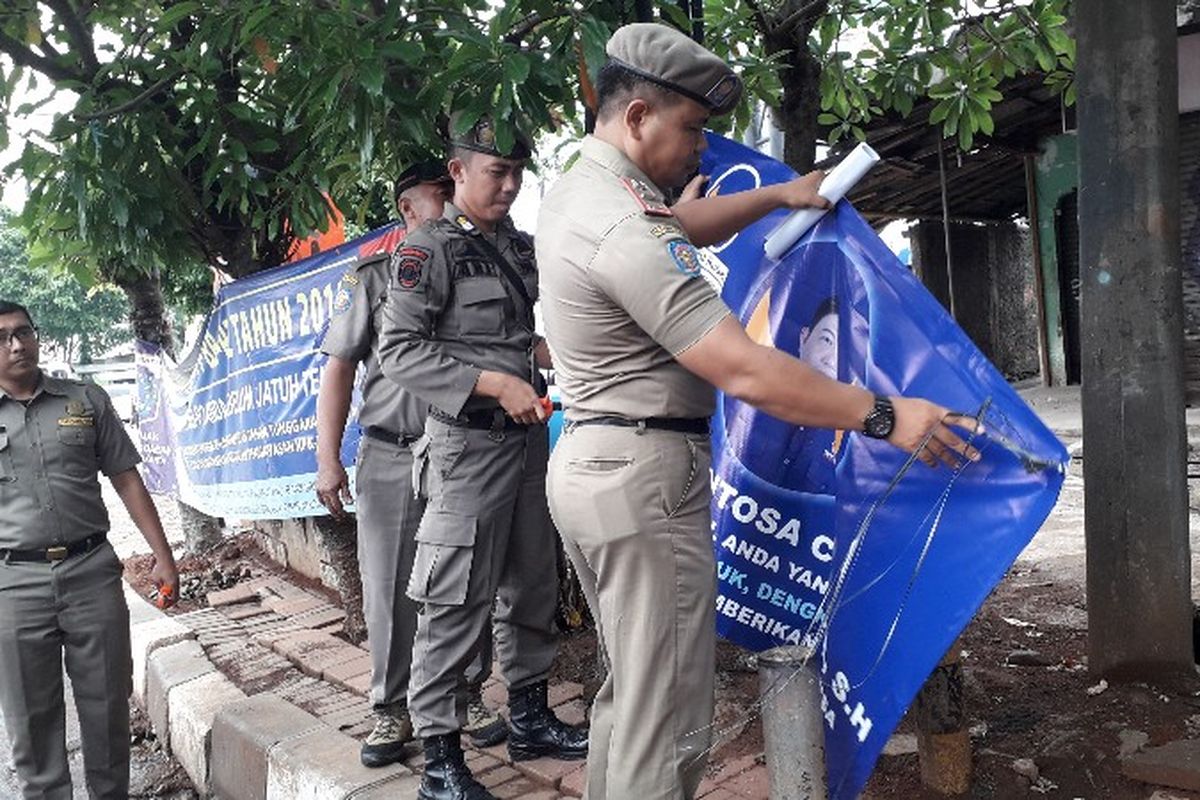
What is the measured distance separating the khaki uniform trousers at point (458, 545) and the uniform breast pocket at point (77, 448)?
4.56 feet

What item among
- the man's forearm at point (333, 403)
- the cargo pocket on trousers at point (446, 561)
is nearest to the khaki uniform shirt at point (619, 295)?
the cargo pocket on trousers at point (446, 561)

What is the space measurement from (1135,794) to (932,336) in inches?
54.0

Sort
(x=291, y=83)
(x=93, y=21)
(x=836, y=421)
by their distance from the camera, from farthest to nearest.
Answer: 1. (x=93, y=21)
2. (x=291, y=83)
3. (x=836, y=421)

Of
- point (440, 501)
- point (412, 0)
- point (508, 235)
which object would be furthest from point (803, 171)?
point (440, 501)

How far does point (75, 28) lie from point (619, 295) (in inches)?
164

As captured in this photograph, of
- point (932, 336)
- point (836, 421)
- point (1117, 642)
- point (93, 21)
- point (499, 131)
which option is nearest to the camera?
point (836, 421)

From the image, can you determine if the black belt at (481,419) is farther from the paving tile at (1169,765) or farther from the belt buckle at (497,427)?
the paving tile at (1169,765)

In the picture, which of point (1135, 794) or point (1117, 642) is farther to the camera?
point (1117, 642)

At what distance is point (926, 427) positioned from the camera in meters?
1.81

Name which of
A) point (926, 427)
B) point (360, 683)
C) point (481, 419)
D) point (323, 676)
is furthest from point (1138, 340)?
point (323, 676)

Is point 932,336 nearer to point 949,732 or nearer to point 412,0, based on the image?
point 949,732

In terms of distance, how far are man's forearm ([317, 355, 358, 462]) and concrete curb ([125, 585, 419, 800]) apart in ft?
3.35

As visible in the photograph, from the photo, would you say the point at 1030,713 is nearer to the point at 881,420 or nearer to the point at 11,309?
the point at 881,420

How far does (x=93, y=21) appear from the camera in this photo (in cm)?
471
